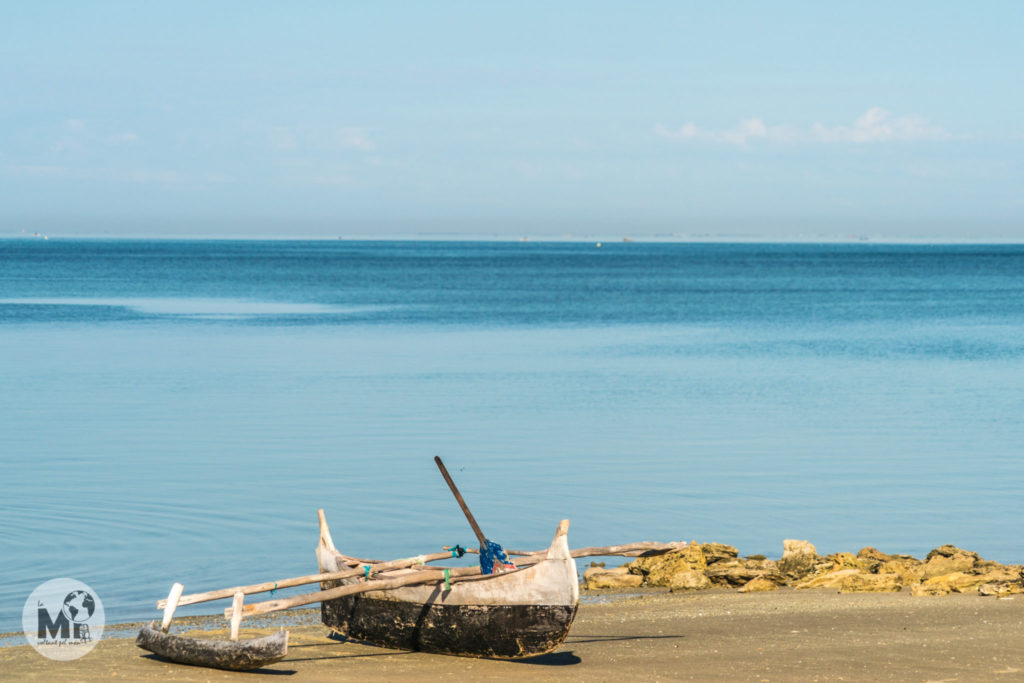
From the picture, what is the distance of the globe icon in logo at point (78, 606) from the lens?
11.9 meters

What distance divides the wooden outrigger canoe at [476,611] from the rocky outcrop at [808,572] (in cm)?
345

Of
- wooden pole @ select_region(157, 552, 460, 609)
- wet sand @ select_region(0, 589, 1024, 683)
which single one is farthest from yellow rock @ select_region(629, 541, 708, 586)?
wooden pole @ select_region(157, 552, 460, 609)

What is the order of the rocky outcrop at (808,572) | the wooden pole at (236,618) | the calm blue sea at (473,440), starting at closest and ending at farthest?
the wooden pole at (236,618) < the rocky outcrop at (808,572) < the calm blue sea at (473,440)

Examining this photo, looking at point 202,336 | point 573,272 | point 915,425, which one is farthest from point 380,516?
point 573,272

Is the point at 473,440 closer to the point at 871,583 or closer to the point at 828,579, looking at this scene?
the point at 828,579

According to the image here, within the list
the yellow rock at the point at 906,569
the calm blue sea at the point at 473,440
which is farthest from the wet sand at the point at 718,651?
the calm blue sea at the point at 473,440

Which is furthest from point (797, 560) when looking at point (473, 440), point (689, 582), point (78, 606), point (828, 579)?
point (473, 440)

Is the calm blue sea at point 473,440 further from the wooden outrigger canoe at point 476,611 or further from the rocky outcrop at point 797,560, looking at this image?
the wooden outrigger canoe at point 476,611

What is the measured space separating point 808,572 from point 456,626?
521 cm

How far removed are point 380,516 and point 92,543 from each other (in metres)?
3.89

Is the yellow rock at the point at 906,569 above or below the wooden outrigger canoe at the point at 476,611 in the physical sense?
below

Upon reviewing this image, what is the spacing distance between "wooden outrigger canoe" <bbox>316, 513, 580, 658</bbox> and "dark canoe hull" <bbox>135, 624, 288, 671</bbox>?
132 centimetres

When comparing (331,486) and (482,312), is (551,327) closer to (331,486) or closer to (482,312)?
(482,312)

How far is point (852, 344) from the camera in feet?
155
